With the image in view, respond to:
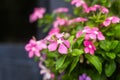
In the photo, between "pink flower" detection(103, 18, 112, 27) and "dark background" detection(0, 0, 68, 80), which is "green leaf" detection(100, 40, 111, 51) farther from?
"dark background" detection(0, 0, 68, 80)

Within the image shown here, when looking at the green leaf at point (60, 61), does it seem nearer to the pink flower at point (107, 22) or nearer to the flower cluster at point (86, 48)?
the flower cluster at point (86, 48)

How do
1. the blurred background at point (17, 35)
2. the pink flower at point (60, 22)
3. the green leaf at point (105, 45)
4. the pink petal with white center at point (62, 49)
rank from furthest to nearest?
the blurred background at point (17, 35) < the pink flower at point (60, 22) < the green leaf at point (105, 45) < the pink petal with white center at point (62, 49)

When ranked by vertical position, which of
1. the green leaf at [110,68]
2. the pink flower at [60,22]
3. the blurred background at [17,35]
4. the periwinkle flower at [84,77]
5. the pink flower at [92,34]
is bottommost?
the green leaf at [110,68]

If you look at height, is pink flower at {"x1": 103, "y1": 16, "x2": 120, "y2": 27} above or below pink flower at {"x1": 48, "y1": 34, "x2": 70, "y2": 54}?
below

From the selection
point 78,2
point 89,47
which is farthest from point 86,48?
point 78,2

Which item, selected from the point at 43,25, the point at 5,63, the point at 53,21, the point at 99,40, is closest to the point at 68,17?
the point at 53,21

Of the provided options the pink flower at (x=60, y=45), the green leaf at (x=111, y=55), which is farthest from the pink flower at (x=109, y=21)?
the pink flower at (x=60, y=45)

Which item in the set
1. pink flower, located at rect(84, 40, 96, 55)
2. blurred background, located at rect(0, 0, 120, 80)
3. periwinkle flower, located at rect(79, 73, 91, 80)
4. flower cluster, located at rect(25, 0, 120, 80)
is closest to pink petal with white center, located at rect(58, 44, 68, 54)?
flower cluster, located at rect(25, 0, 120, 80)
